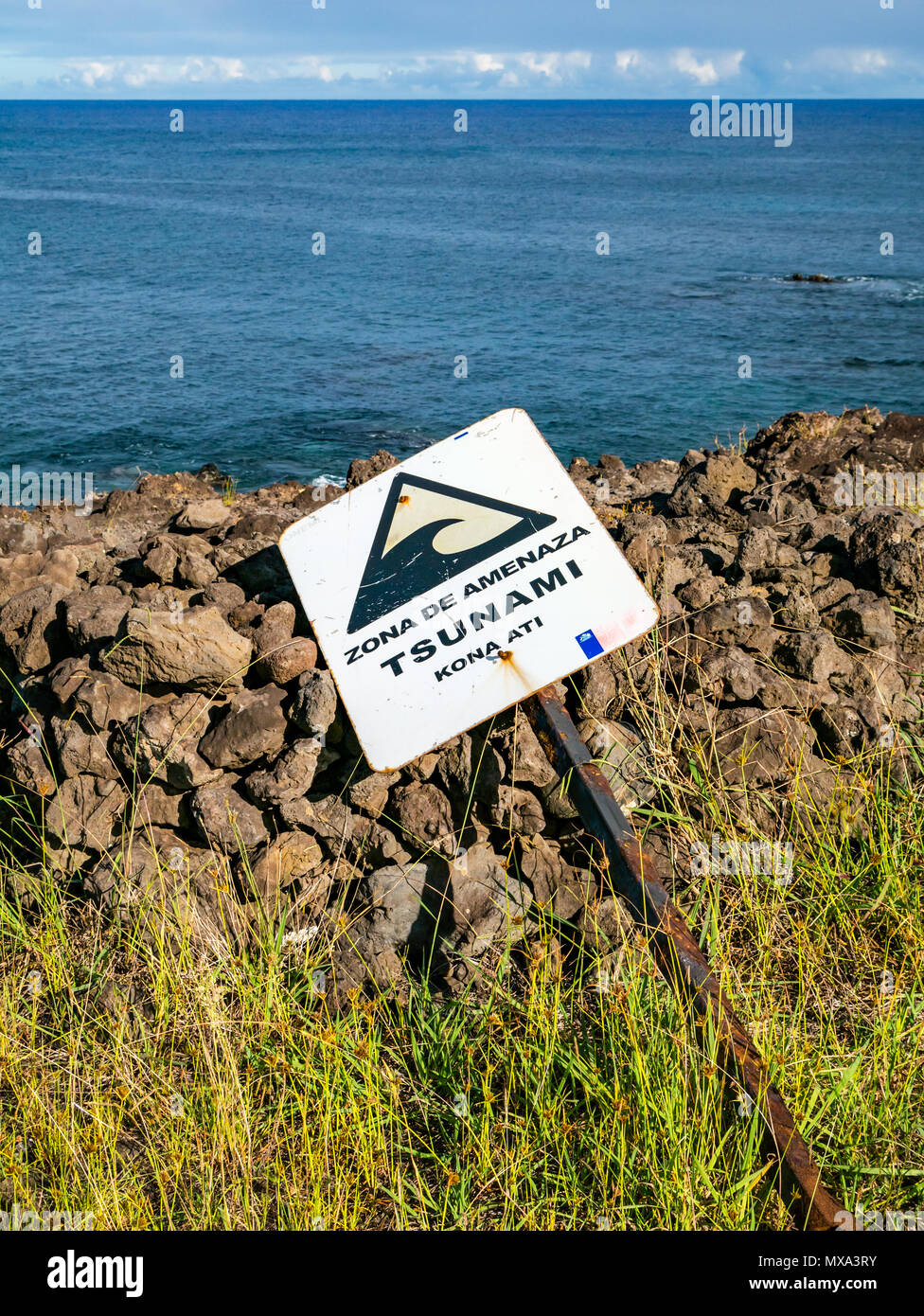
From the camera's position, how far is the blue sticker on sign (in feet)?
12.9

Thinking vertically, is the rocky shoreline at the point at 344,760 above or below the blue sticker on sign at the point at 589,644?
below

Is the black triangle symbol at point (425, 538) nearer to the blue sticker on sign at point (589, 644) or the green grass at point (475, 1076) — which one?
the blue sticker on sign at point (589, 644)

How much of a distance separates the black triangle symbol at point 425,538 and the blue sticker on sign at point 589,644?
21.6 inches

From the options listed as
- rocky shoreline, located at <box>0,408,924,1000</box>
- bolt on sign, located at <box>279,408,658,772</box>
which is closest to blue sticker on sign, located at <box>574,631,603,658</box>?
bolt on sign, located at <box>279,408,658,772</box>

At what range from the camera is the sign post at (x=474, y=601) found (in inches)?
151

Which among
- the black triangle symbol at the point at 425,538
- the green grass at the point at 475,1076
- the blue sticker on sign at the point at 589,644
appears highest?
the black triangle symbol at the point at 425,538

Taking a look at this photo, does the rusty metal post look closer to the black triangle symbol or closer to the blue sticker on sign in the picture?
the blue sticker on sign

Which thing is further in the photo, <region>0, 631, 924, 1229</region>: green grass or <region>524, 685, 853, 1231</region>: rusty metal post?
<region>0, 631, 924, 1229</region>: green grass

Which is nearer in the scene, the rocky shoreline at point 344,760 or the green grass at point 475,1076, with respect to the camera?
the green grass at point 475,1076

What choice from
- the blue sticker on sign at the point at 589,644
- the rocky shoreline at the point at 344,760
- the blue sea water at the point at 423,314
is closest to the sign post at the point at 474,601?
the blue sticker on sign at the point at 589,644

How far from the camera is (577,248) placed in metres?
37.8

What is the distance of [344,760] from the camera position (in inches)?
166

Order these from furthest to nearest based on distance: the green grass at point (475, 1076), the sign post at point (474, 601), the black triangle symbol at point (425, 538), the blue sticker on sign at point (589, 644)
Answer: the black triangle symbol at point (425, 538), the blue sticker on sign at point (589, 644), the sign post at point (474, 601), the green grass at point (475, 1076)

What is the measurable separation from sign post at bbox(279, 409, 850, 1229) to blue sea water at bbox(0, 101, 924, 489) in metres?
10.8
